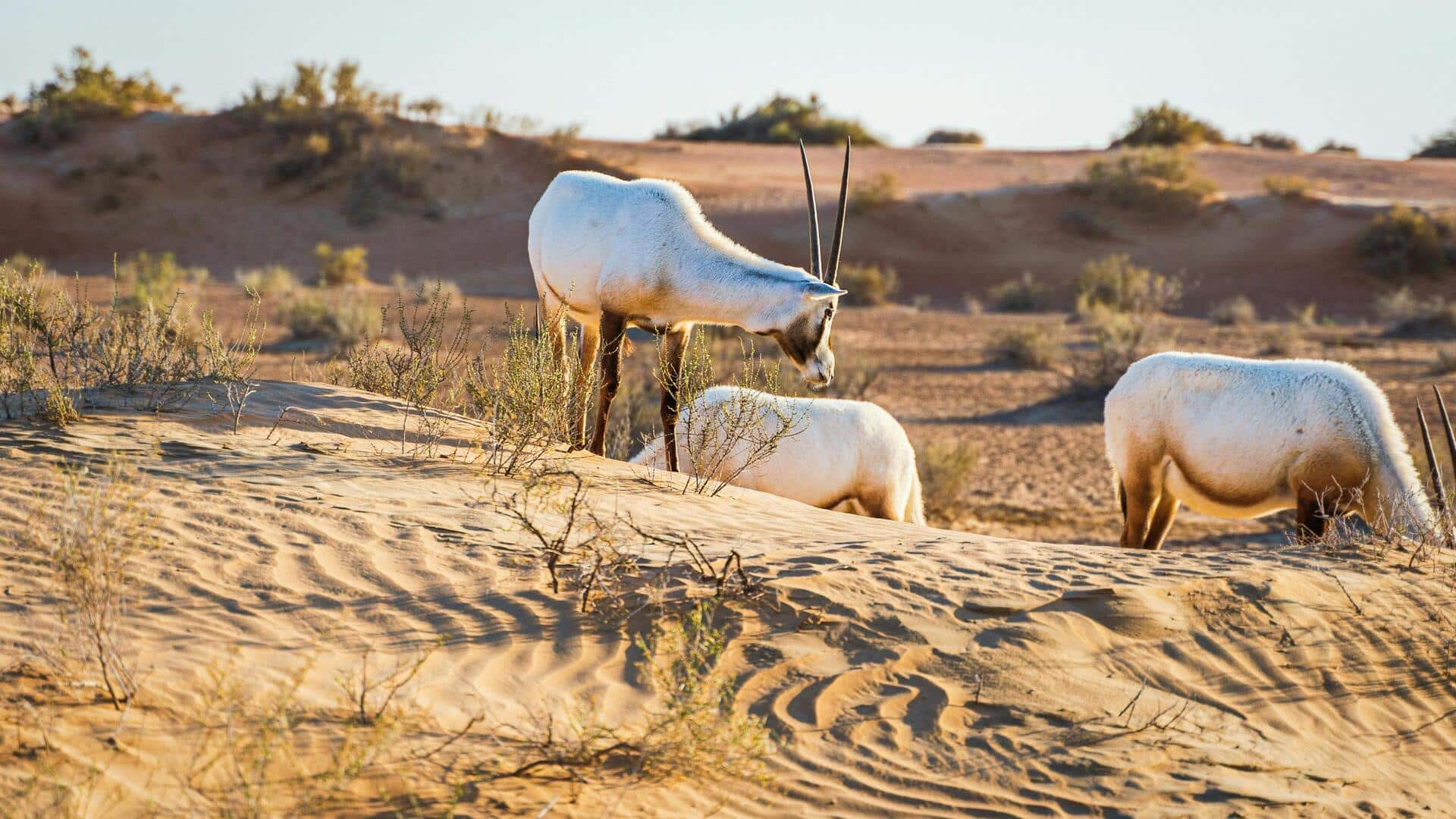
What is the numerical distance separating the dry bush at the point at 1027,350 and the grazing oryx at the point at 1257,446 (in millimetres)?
10354

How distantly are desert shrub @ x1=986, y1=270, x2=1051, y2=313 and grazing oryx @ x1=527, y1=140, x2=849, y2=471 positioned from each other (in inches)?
789

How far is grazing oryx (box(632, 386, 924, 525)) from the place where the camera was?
23.7 ft

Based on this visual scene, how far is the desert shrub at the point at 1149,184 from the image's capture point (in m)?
34.7

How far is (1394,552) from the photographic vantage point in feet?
19.2

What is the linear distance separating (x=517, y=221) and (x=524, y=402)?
27501 mm

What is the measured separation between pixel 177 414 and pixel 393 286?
20.5 m

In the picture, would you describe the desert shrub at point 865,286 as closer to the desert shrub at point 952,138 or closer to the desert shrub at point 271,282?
the desert shrub at point 271,282

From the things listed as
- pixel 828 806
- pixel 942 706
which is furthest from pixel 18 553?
pixel 942 706

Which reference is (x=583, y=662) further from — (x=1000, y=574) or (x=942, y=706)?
(x=1000, y=574)

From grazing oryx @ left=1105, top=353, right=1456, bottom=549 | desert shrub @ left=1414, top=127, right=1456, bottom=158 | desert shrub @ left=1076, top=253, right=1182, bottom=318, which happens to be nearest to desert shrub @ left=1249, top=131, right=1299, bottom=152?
desert shrub @ left=1414, top=127, right=1456, bottom=158

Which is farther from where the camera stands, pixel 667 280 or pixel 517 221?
pixel 517 221

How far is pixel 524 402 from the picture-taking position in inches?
242

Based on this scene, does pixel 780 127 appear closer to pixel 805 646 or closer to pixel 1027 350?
pixel 1027 350

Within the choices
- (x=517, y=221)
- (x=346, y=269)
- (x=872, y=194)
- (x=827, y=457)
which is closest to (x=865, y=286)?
(x=872, y=194)
